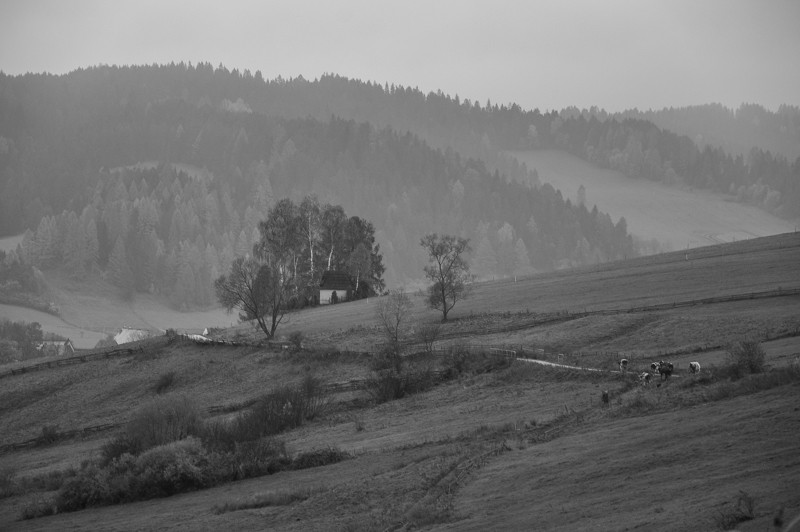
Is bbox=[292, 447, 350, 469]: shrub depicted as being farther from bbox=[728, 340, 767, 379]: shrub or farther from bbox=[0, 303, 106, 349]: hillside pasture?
bbox=[0, 303, 106, 349]: hillside pasture

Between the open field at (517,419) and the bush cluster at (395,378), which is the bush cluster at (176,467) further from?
the bush cluster at (395,378)

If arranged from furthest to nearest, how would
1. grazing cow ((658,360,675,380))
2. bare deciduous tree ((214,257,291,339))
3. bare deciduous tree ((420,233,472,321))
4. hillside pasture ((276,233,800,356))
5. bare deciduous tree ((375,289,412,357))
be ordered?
1. bare deciduous tree ((214,257,291,339))
2. bare deciduous tree ((420,233,472,321))
3. bare deciduous tree ((375,289,412,357))
4. hillside pasture ((276,233,800,356))
5. grazing cow ((658,360,675,380))

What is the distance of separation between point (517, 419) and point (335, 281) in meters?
78.5

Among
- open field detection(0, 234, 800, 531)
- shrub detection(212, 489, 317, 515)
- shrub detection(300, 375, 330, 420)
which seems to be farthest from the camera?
shrub detection(300, 375, 330, 420)

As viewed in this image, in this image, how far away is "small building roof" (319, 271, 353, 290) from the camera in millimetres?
A: 121188

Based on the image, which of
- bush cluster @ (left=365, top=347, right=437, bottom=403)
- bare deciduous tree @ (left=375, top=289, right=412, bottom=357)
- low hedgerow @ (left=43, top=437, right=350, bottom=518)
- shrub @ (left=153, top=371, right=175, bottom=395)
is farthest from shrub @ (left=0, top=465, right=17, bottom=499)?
bare deciduous tree @ (left=375, top=289, right=412, bottom=357)

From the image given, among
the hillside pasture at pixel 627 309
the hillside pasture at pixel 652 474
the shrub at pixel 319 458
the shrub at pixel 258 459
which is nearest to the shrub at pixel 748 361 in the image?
the hillside pasture at pixel 652 474

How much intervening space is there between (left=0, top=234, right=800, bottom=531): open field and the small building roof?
2084 cm

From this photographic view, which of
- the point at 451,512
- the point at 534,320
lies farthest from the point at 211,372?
the point at 451,512

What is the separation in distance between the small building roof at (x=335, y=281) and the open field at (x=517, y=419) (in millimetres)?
20838

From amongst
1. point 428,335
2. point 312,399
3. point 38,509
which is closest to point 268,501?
point 38,509

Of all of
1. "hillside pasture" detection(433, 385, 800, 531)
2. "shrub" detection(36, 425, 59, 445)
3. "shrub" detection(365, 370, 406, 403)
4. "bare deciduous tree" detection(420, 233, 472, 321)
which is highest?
"bare deciduous tree" detection(420, 233, 472, 321)

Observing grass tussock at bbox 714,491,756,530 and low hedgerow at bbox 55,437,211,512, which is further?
low hedgerow at bbox 55,437,211,512

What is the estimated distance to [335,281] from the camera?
121875 millimetres
